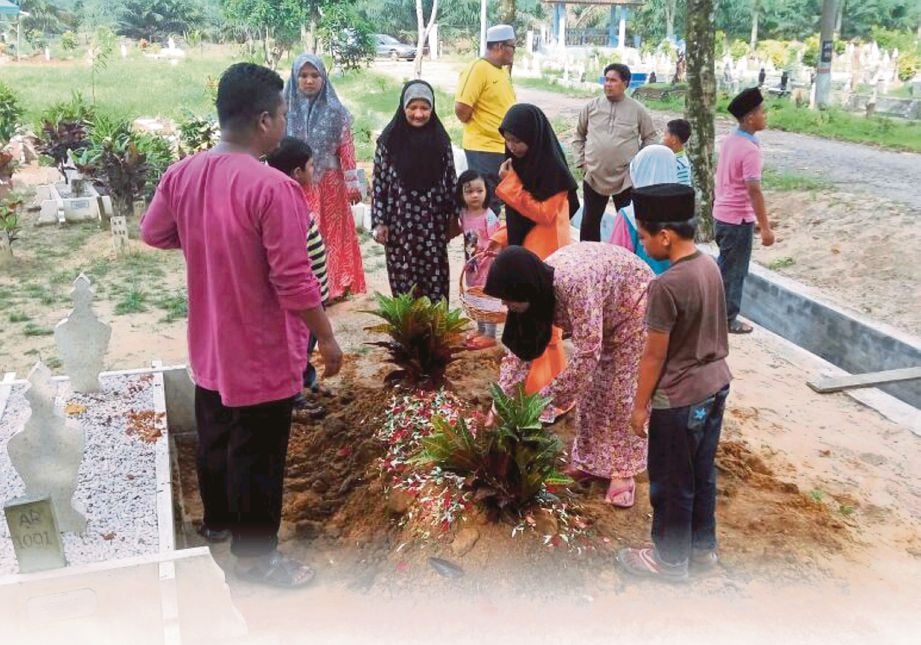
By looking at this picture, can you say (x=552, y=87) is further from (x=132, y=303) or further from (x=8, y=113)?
(x=132, y=303)

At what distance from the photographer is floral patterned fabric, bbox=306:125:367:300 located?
19.1 feet

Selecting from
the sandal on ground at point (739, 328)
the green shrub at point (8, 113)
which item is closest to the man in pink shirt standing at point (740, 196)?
the sandal on ground at point (739, 328)

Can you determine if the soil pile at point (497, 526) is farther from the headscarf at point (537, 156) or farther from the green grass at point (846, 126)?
the green grass at point (846, 126)

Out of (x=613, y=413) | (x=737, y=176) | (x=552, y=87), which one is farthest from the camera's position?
(x=552, y=87)

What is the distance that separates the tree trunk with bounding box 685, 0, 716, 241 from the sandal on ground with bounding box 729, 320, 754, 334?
2219 mm

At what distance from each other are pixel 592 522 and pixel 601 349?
2.36 ft

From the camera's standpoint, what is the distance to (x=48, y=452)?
9.57 ft

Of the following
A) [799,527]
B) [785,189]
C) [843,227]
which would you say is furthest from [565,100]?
[799,527]

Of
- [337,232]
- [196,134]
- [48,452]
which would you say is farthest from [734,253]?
[196,134]

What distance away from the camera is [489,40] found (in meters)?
5.62

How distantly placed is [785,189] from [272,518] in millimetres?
8563

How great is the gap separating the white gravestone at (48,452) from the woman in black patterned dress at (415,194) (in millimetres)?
2430

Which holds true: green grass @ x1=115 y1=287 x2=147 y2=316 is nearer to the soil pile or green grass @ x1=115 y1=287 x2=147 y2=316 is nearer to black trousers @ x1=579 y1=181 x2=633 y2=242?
the soil pile

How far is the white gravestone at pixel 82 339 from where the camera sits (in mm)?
3809
